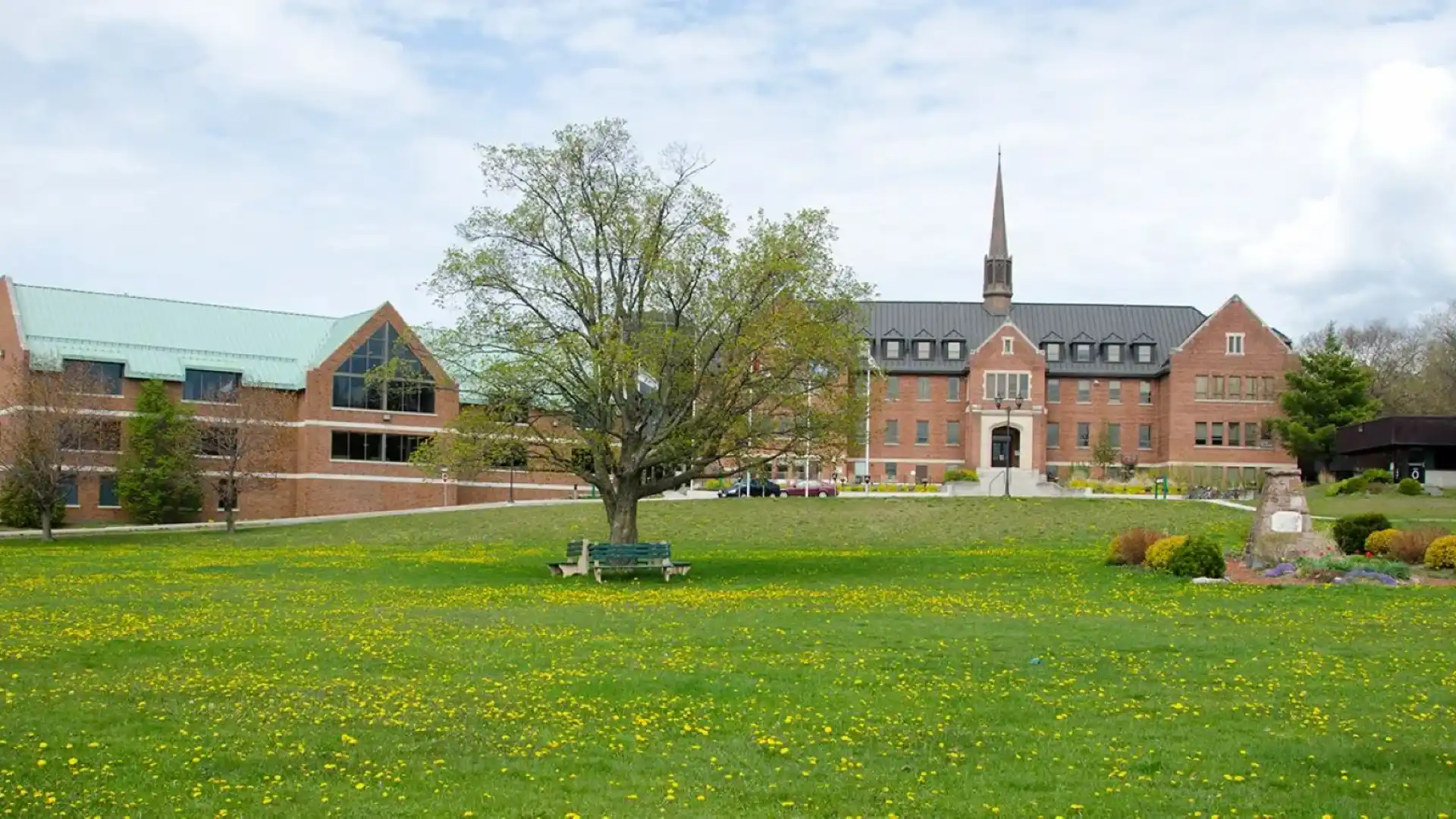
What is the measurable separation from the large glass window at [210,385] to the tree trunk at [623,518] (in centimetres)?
4026

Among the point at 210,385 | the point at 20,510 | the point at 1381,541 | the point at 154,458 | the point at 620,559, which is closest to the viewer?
the point at 1381,541

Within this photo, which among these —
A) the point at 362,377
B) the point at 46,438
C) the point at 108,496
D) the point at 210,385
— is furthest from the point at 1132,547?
the point at 108,496

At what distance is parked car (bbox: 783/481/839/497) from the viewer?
72.6 m

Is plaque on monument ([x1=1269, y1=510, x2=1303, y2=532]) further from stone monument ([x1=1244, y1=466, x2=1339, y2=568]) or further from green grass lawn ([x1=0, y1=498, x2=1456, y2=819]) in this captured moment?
green grass lawn ([x1=0, y1=498, x2=1456, y2=819])

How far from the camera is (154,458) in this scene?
216 ft

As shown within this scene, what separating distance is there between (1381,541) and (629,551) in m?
17.7

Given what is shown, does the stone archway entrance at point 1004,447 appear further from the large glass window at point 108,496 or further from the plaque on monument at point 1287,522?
the plaque on monument at point 1287,522

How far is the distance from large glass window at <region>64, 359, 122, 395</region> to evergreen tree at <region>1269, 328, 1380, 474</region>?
63192 mm

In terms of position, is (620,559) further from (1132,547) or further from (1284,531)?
(1284,531)

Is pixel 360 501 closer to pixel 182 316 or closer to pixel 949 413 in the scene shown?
pixel 182 316

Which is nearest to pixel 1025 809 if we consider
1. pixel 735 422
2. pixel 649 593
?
pixel 649 593

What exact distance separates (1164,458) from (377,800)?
83.4 metres

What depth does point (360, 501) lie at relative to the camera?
7219cm

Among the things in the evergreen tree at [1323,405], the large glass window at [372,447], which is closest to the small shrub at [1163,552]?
the large glass window at [372,447]
